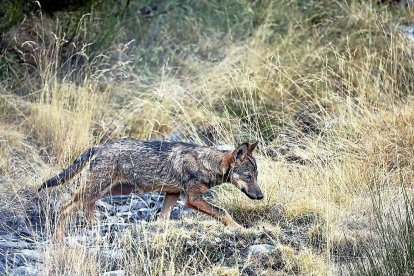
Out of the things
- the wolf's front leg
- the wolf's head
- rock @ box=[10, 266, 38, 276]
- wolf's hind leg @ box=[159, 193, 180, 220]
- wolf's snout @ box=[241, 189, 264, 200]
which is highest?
the wolf's head

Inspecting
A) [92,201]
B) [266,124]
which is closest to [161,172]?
[92,201]

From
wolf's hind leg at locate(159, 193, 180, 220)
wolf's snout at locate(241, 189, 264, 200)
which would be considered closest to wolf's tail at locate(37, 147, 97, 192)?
wolf's hind leg at locate(159, 193, 180, 220)

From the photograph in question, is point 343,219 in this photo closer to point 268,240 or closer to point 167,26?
point 268,240

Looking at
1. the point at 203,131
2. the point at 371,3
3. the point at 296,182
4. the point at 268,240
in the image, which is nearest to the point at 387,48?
the point at 371,3

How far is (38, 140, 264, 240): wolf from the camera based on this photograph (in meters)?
8.10

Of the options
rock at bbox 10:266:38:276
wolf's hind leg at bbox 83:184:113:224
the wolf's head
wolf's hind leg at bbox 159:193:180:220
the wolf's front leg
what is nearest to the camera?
rock at bbox 10:266:38:276

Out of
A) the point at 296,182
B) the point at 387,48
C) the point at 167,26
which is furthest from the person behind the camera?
the point at 167,26

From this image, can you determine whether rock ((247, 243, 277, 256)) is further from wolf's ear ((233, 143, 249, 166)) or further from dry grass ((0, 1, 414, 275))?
wolf's ear ((233, 143, 249, 166))

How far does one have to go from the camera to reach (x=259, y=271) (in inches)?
267

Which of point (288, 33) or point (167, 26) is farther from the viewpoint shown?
point (167, 26)

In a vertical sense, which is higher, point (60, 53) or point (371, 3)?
point (371, 3)

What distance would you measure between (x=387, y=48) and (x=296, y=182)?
3.55 m

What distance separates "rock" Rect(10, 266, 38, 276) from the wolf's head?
7.23 feet

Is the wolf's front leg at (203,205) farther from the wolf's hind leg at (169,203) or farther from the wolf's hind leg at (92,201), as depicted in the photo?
the wolf's hind leg at (92,201)
